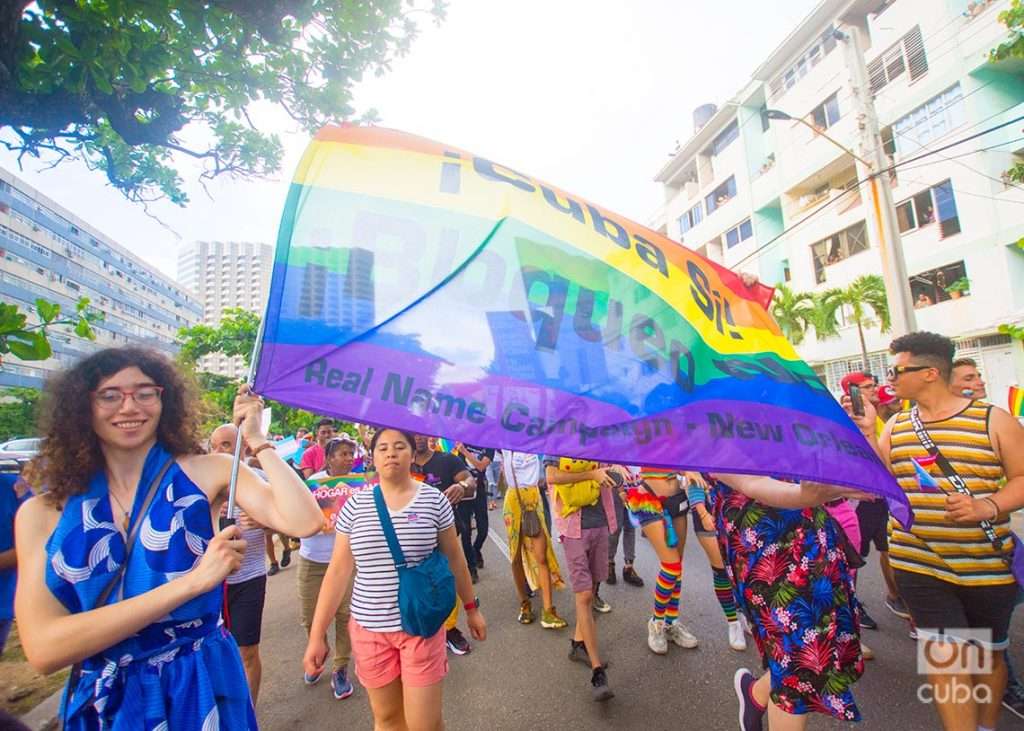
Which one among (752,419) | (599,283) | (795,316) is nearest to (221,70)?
(599,283)

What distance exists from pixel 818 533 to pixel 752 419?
94 cm

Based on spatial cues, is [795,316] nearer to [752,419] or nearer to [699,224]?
[699,224]

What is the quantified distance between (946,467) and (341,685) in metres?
4.19

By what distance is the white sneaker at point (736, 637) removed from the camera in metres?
3.82

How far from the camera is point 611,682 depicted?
349 cm

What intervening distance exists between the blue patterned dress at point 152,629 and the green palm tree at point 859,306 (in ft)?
67.0

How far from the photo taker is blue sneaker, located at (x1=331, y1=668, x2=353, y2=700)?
374 centimetres

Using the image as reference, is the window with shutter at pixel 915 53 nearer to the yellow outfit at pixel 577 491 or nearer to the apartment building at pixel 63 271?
the yellow outfit at pixel 577 491

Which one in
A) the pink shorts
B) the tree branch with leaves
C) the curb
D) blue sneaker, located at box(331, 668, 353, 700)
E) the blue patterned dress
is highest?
the tree branch with leaves

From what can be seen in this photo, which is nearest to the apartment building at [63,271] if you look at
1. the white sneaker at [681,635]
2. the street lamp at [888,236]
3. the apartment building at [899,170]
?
the apartment building at [899,170]

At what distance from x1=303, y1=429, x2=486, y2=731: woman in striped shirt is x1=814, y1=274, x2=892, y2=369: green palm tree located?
19188mm

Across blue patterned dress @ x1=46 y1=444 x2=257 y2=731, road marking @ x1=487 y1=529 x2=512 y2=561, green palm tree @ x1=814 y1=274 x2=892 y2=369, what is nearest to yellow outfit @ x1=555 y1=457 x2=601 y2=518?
blue patterned dress @ x1=46 y1=444 x2=257 y2=731

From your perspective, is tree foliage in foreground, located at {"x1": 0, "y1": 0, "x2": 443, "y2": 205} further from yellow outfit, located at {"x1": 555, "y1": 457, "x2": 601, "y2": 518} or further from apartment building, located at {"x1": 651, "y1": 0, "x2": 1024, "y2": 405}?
apartment building, located at {"x1": 651, "y1": 0, "x2": 1024, "y2": 405}

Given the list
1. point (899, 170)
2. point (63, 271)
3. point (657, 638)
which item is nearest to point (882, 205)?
point (657, 638)
